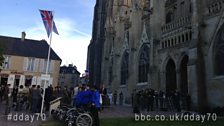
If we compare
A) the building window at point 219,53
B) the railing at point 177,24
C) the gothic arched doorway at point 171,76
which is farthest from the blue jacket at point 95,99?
the gothic arched doorway at point 171,76

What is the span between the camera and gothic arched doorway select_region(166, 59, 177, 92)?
83.0ft

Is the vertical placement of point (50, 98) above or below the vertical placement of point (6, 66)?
below

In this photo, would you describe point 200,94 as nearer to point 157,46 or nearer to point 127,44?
point 157,46

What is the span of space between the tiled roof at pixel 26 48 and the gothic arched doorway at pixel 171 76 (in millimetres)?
21522

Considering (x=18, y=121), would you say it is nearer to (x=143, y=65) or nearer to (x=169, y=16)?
(x=143, y=65)

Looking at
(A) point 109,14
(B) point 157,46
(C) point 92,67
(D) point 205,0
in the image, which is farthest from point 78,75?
(D) point 205,0

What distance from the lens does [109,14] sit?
45.9 m

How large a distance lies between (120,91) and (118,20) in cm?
1195

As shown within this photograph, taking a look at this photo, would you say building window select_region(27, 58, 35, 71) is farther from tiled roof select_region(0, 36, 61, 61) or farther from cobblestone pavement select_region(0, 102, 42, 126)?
cobblestone pavement select_region(0, 102, 42, 126)

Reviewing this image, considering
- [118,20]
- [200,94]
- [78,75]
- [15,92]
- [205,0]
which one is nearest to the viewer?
[15,92]

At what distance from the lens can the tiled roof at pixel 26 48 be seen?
129ft

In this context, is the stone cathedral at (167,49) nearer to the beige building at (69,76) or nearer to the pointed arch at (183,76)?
the pointed arch at (183,76)

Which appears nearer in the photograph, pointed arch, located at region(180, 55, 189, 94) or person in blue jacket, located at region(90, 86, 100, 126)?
person in blue jacket, located at region(90, 86, 100, 126)

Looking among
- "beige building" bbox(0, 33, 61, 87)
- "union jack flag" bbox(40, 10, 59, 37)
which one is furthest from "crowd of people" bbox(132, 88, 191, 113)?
"beige building" bbox(0, 33, 61, 87)
